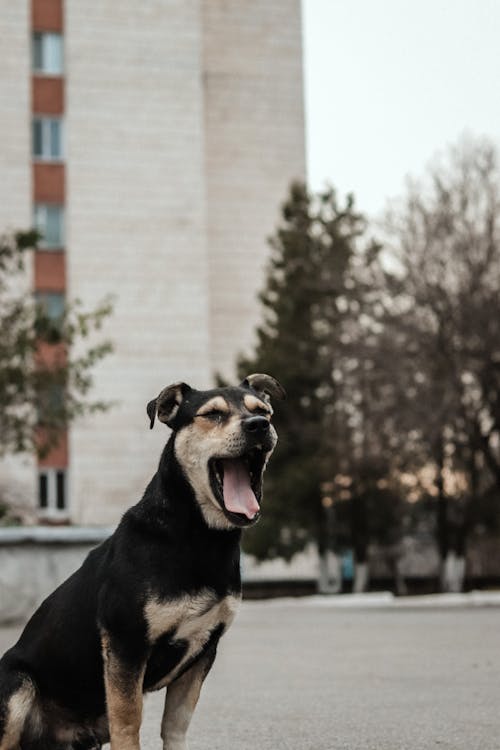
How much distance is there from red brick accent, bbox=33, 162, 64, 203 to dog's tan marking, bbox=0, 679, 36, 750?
4358cm

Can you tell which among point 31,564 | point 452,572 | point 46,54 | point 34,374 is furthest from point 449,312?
point 46,54

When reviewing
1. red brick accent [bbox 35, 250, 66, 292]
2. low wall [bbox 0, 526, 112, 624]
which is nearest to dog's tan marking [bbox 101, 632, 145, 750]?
low wall [bbox 0, 526, 112, 624]

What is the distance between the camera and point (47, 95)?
160 ft

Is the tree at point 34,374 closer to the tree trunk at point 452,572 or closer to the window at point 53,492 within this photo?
the tree trunk at point 452,572

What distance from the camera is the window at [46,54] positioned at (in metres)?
49.0

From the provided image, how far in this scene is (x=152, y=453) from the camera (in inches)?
1889

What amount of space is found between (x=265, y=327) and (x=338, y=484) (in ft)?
21.8

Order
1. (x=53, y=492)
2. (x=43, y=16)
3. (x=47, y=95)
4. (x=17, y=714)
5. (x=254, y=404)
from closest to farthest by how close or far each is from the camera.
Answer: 1. (x=17, y=714)
2. (x=254, y=404)
3. (x=53, y=492)
4. (x=47, y=95)
5. (x=43, y=16)

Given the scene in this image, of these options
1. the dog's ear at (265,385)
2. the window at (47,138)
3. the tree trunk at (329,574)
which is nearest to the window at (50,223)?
the window at (47,138)

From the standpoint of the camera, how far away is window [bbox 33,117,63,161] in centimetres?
4841

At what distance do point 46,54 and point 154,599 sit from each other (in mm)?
45767

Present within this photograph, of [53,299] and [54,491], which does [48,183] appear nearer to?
[53,299]

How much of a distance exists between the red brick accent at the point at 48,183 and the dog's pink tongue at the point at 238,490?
43.5 metres

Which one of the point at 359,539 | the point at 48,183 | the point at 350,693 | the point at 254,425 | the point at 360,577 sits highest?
the point at 48,183
